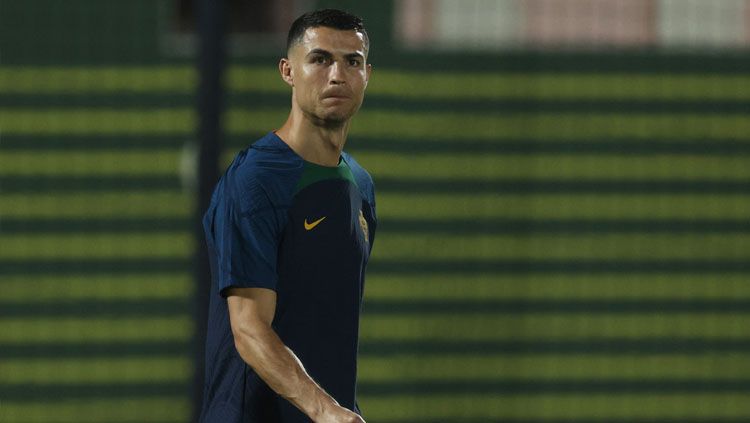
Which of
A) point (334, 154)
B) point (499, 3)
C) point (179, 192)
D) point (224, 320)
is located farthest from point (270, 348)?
point (499, 3)

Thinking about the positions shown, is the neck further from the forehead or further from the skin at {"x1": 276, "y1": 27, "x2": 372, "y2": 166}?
the forehead

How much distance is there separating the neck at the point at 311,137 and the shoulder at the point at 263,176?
0.02 meters

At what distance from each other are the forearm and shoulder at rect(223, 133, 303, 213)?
27cm

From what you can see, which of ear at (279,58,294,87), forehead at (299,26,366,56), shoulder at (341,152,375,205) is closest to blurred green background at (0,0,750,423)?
shoulder at (341,152,375,205)

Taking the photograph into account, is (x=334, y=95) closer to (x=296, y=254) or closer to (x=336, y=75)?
(x=336, y=75)

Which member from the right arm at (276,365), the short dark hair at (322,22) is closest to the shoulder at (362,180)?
the short dark hair at (322,22)

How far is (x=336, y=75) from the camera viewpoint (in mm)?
3098

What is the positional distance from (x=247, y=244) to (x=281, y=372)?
0.28m

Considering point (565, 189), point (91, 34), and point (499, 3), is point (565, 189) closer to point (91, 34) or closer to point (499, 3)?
point (499, 3)

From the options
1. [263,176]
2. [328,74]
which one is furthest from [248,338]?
[328,74]

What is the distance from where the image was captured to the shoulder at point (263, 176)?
10.0 ft

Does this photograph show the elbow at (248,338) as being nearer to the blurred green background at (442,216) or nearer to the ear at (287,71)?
the ear at (287,71)

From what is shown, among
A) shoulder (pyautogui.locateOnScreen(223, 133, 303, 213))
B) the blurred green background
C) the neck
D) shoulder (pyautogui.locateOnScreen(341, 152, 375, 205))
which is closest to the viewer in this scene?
shoulder (pyautogui.locateOnScreen(223, 133, 303, 213))

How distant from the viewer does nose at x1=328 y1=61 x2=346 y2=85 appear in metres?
3.09
